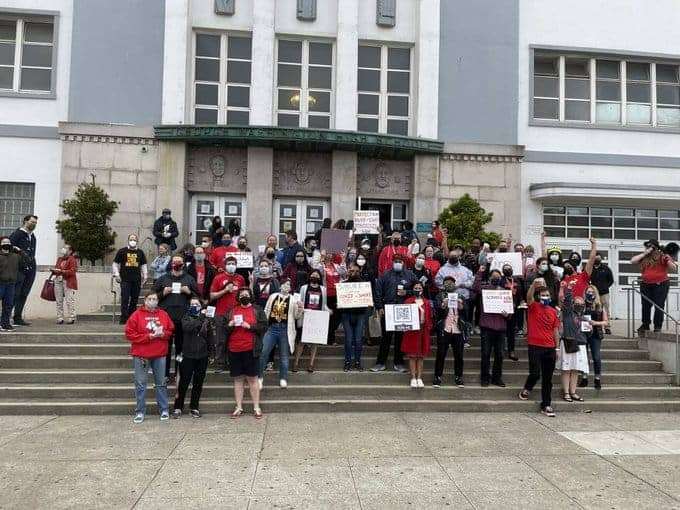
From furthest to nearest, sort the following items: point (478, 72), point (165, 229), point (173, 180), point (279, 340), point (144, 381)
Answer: point (478, 72), point (173, 180), point (165, 229), point (279, 340), point (144, 381)

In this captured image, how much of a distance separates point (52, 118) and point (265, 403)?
456 inches

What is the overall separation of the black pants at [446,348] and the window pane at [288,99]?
978cm

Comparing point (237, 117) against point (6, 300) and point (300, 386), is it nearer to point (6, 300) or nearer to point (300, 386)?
point (6, 300)

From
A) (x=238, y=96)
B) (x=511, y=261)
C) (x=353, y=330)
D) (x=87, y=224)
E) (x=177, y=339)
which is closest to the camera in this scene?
(x=177, y=339)

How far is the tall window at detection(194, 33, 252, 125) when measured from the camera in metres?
16.2

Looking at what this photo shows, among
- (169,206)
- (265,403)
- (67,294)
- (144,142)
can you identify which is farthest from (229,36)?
(265,403)

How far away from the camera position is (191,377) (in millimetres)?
8438

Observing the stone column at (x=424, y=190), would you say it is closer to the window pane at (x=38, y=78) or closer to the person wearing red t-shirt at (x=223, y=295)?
the person wearing red t-shirt at (x=223, y=295)

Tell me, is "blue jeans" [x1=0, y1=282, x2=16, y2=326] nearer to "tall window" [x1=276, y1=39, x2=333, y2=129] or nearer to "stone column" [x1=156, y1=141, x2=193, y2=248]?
"stone column" [x1=156, y1=141, x2=193, y2=248]

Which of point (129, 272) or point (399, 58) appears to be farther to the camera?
point (399, 58)

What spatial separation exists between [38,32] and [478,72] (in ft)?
43.7

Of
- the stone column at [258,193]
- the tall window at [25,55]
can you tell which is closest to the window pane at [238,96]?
the stone column at [258,193]

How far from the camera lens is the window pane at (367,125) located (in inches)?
657

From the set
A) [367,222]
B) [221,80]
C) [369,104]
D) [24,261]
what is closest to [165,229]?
[24,261]
